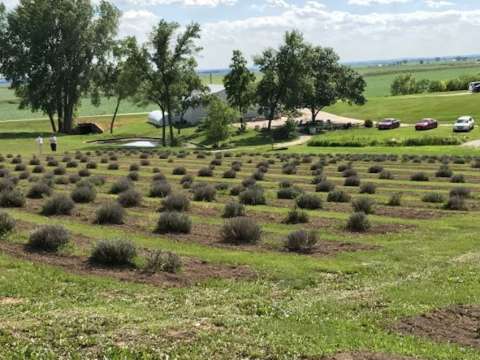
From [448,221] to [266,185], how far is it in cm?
1150

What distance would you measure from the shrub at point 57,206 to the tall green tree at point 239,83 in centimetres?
7136

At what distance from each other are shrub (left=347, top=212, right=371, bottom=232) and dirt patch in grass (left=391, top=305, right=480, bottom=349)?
299 inches

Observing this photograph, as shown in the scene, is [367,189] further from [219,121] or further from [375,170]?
[219,121]

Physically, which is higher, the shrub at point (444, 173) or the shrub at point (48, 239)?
the shrub at point (48, 239)

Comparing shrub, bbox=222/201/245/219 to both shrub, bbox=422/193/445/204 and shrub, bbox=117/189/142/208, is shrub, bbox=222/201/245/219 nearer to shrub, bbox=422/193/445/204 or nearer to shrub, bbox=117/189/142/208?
shrub, bbox=117/189/142/208

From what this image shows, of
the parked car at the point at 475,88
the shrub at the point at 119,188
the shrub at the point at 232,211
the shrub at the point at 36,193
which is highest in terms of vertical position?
the parked car at the point at 475,88

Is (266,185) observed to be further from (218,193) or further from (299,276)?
(299,276)

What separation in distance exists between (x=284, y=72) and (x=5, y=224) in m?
73.1

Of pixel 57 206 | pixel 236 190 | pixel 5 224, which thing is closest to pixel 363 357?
pixel 5 224

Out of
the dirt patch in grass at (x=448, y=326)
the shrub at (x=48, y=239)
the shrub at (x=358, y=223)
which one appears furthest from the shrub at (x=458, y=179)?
the shrub at (x=48, y=239)

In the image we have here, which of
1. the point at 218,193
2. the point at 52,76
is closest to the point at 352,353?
the point at 218,193

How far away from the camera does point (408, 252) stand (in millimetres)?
14227

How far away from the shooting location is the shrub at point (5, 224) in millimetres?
14078

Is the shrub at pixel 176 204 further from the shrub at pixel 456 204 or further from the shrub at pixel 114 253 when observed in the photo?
the shrub at pixel 456 204
